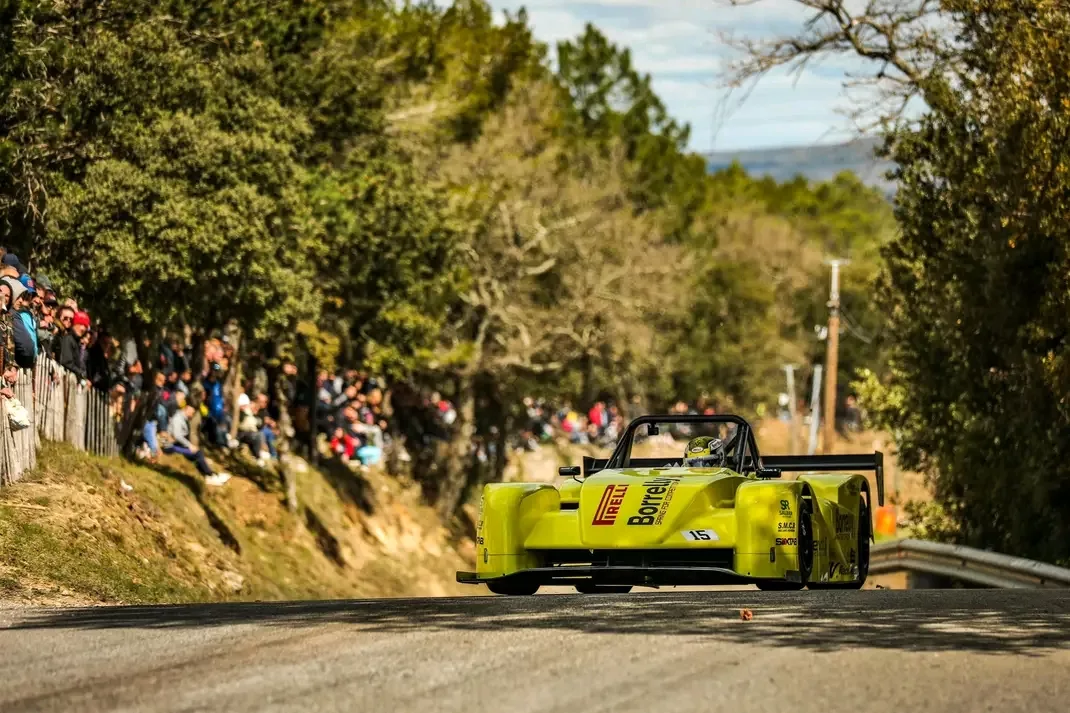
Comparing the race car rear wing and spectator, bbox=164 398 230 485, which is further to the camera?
spectator, bbox=164 398 230 485

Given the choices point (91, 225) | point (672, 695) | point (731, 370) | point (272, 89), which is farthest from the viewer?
point (731, 370)

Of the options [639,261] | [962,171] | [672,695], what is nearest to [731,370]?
[639,261]

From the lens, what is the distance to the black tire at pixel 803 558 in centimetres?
1486

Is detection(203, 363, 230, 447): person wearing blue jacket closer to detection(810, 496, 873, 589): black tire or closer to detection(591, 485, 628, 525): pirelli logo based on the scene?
detection(810, 496, 873, 589): black tire

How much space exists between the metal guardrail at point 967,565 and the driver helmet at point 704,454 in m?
4.15

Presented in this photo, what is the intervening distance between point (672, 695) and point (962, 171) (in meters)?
19.9

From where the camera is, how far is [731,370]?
91125mm

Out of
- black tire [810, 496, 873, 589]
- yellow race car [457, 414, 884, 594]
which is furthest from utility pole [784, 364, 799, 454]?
yellow race car [457, 414, 884, 594]

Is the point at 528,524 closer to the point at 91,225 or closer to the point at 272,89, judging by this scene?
the point at 91,225

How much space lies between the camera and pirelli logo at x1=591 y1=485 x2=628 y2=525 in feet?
48.5

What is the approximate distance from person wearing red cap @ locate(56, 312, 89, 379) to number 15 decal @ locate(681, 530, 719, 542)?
10.6 meters

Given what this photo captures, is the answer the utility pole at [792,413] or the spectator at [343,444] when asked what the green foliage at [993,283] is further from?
the utility pole at [792,413]

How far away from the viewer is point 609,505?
584 inches

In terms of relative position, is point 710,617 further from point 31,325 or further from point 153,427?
point 153,427
